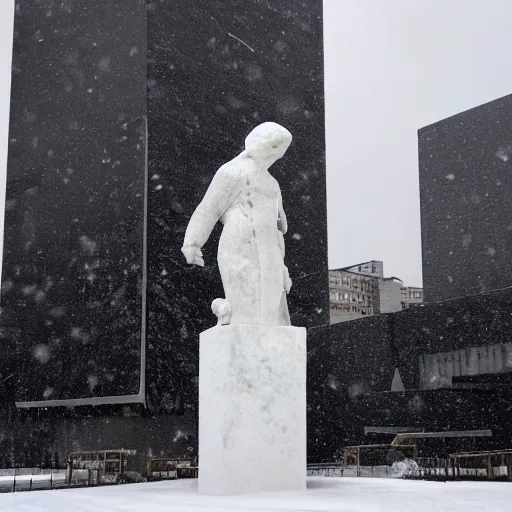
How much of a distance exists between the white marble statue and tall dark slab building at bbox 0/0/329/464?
4.15 metres

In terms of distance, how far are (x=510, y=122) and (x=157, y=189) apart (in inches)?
234

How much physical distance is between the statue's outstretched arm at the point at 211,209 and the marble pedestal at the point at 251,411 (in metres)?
0.65

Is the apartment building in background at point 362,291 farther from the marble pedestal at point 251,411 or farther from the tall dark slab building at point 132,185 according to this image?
the marble pedestal at point 251,411

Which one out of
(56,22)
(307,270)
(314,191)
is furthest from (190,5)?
(307,270)

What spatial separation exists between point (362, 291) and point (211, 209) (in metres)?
15.4

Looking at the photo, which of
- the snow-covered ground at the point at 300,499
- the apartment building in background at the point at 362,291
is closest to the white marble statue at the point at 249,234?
the snow-covered ground at the point at 300,499

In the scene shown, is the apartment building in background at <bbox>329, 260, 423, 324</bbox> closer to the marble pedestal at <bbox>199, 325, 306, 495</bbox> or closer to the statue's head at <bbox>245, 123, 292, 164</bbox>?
the statue's head at <bbox>245, 123, 292, 164</bbox>

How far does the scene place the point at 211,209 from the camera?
247 inches

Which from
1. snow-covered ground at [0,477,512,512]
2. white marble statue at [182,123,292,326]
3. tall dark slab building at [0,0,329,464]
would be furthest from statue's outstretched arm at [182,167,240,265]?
tall dark slab building at [0,0,329,464]

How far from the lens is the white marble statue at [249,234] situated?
20.0 ft

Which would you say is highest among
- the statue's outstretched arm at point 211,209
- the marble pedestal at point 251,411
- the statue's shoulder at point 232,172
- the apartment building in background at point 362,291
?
the apartment building in background at point 362,291

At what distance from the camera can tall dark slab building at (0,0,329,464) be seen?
1039 centimetres

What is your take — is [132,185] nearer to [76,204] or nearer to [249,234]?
[76,204]

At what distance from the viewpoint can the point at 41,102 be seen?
12062mm
